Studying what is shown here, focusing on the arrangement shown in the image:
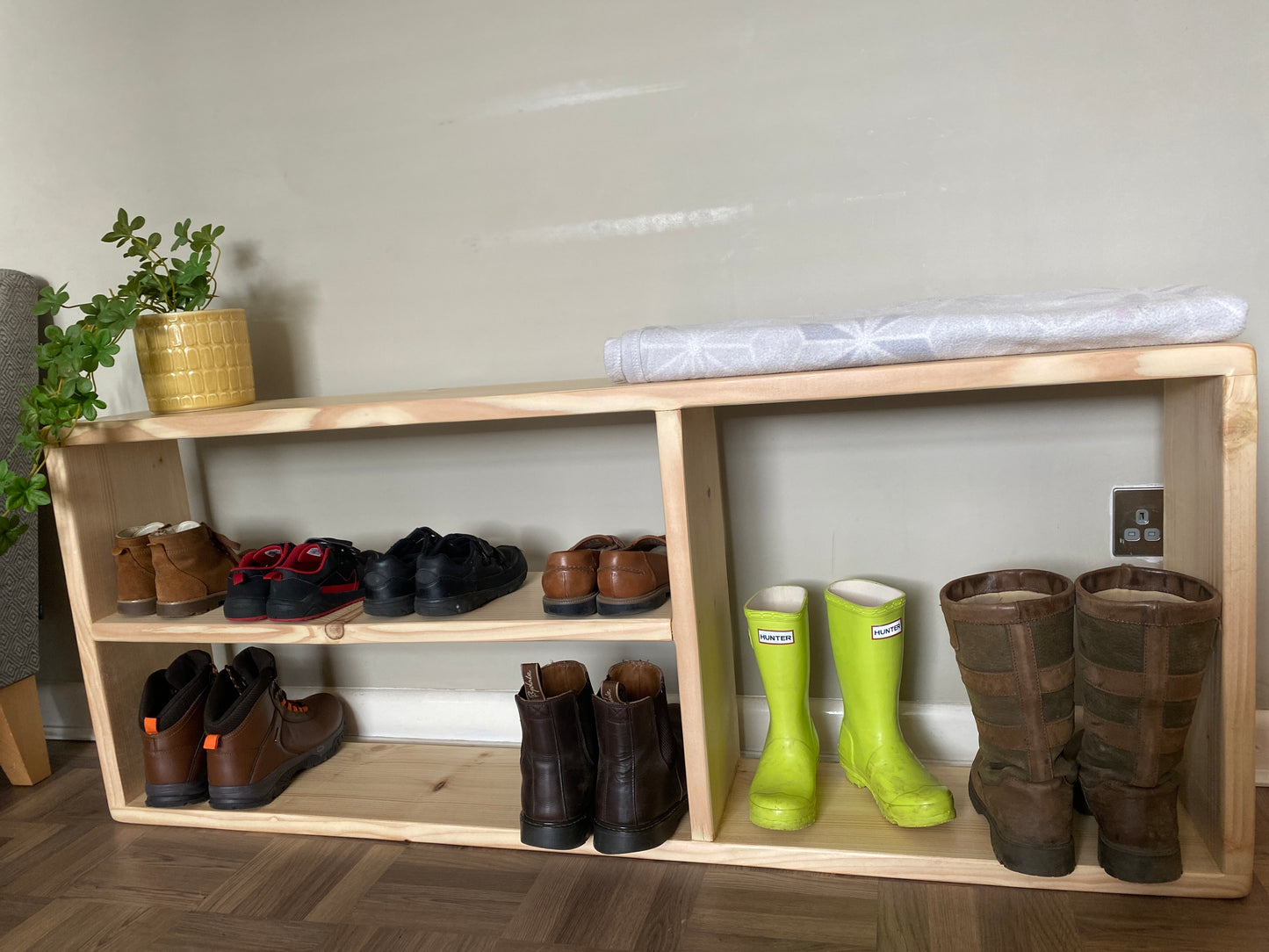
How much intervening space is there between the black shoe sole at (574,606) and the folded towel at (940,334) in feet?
1.06

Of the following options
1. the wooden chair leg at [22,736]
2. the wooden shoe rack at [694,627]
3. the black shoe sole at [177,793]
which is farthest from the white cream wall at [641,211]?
the wooden chair leg at [22,736]

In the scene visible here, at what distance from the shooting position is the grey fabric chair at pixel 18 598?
166 centimetres

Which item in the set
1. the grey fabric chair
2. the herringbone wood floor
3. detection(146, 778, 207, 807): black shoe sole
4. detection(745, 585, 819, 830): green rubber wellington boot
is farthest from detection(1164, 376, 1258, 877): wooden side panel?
the grey fabric chair

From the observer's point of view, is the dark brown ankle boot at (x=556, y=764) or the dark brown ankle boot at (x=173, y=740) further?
the dark brown ankle boot at (x=173, y=740)

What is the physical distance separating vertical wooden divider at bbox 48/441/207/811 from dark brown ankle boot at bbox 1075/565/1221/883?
57.6 inches

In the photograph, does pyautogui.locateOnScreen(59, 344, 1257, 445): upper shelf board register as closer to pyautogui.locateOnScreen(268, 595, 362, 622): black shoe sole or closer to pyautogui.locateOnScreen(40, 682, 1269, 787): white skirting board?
pyautogui.locateOnScreen(268, 595, 362, 622): black shoe sole

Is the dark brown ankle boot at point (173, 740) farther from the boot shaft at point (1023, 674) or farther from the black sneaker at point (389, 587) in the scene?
the boot shaft at point (1023, 674)

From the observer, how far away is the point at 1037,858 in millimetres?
1121

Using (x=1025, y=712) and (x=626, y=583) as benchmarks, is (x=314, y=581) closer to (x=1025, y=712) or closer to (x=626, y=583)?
(x=626, y=583)

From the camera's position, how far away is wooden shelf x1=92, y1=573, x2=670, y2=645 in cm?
126

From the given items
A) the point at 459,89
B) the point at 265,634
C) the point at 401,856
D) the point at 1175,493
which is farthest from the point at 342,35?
the point at 1175,493

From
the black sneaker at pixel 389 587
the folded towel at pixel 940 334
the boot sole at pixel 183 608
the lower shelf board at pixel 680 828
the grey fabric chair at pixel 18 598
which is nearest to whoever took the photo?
the folded towel at pixel 940 334

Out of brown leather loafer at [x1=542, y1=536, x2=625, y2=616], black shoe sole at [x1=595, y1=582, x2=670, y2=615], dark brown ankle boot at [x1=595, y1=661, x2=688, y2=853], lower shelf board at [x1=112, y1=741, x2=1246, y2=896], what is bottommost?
lower shelf board at [x1=112, y1=741, x2=1246, y2=896]

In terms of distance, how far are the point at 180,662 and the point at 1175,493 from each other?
1559 mm
